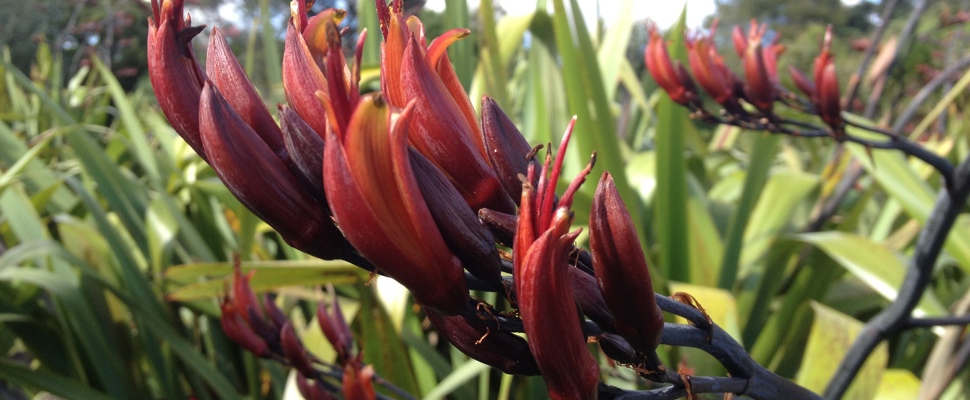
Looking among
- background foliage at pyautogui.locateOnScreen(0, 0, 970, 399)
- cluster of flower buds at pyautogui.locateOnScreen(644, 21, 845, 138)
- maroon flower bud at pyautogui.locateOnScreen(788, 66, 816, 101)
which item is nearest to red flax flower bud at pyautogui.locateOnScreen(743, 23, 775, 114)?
cluster of flower buds at pyautogui.locateOnScreen(644, 21, 845, 138)

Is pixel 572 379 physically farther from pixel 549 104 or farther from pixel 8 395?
pixel 8 395

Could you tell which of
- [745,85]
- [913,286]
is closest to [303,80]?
[913,286]

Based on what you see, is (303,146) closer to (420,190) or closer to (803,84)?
(420,190)

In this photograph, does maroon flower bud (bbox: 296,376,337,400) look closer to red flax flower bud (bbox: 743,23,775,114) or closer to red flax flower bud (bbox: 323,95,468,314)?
red flax flower bud (bbox: 323,95,468,314)

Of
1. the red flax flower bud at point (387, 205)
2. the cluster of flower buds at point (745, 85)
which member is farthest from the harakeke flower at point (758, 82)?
the red flax flower bud at point (387, 205)

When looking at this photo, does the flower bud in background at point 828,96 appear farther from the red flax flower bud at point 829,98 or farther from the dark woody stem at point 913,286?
the dark woody stem at point 913,286

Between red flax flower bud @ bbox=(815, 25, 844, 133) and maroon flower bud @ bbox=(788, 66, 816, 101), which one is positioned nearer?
red flax flower bud @ bbox=(815, 25, 844, 133)

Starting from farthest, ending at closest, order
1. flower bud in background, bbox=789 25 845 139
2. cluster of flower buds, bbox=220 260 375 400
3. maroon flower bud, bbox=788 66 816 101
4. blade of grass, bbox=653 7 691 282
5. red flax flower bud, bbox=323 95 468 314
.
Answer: blade of grass, bbox=653 7 691 282 → maroon flower bud, bbox=788 66 816 101 → flower bud in background, bbox=789 25 845 139 → cluster of flower buds, bbox=220 260 375 400 → red flax flower bud, bbox=323 95 468 314
